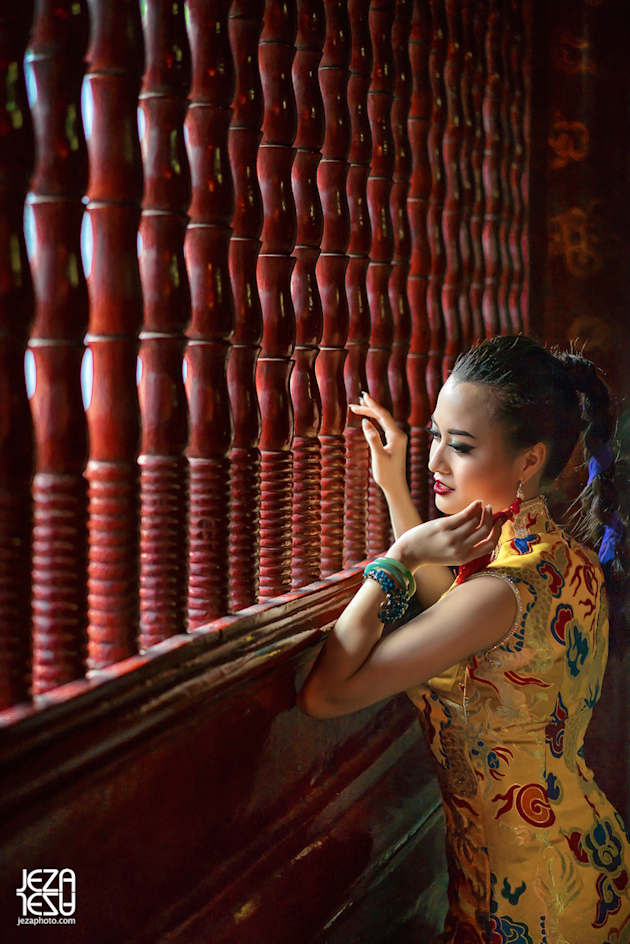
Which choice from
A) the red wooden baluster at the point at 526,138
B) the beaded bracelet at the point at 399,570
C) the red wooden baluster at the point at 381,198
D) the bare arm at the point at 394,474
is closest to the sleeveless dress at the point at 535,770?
the beaded bracelet at the point at 399,570

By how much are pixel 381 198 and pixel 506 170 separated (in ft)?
2.53

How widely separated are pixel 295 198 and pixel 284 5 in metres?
0.27

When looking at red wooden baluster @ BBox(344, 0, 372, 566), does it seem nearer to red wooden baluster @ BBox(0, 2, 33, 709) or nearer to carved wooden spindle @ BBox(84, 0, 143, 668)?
carved wooden spindle @ BBox(84, 0, 143, 668)

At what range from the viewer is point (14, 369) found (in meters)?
0.83

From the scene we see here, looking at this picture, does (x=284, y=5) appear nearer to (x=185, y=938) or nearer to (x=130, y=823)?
(x=130, y=823)

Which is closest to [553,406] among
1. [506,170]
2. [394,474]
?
[394,474]

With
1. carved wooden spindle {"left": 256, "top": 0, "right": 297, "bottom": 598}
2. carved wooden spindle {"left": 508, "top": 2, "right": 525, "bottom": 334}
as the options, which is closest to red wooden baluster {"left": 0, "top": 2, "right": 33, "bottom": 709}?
carved wooden spindle {"left": 256, "top": 0, "right": 297, "bottom": 598}

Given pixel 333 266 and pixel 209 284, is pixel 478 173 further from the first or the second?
pixel 209 284

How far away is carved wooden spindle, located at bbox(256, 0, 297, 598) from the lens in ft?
4.19

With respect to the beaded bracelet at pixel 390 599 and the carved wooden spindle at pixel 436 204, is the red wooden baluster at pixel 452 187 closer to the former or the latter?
the carved wooden spindle at pixel 436 204

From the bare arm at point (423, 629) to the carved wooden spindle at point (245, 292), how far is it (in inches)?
7.2

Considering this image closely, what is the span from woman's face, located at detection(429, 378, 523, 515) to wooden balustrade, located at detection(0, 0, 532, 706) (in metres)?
0.21

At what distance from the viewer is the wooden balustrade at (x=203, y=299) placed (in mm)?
878

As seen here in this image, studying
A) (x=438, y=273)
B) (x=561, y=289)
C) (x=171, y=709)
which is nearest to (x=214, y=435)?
(x=171, y=709)
